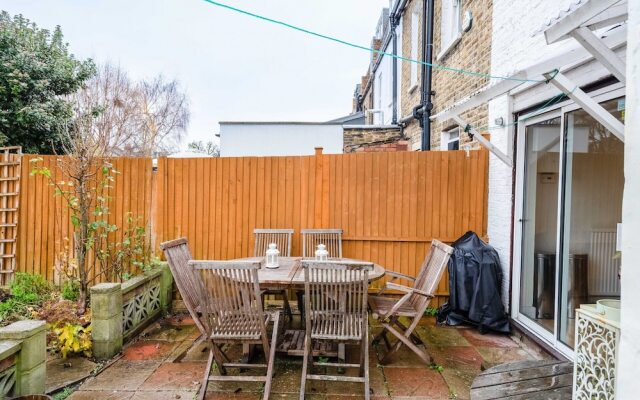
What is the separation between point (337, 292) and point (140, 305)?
2.44m

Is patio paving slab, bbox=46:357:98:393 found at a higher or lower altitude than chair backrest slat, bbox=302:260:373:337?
lower

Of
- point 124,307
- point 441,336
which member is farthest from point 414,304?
point 124,307

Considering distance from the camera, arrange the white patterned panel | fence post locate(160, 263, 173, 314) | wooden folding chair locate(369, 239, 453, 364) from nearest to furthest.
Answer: the white patterned panel
wooden folding chair locate(369, 239, 453, 364)
fence post locate(160, 263, 173, 314)

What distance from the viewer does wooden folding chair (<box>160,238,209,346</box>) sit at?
2992mm

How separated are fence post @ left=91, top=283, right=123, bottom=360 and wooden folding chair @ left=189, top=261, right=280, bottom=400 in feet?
3.80

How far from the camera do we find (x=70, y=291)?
4582 mm

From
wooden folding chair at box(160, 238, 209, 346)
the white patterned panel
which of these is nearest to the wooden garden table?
wooden folding chair at box(160, 238, 209, 346)

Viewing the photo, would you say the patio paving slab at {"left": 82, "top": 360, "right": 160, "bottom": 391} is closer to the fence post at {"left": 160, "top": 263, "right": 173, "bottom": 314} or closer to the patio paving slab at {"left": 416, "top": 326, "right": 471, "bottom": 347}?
the fence post at {"left": 160, "top": 263, "right": 173, "bottom": 314}

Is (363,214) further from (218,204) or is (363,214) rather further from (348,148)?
(348,148)

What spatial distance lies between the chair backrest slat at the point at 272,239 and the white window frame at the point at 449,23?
3.82 m

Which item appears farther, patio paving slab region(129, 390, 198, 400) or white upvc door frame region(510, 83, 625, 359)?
white upvc door frame region(510, 83, 625, 359)

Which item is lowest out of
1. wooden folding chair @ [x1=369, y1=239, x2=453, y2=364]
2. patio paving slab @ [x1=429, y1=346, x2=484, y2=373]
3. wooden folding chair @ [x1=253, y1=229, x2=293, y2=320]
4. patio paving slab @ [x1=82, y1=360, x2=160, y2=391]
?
patio paving slab @ [x1=82, y1=360, x2=160, y2=391]

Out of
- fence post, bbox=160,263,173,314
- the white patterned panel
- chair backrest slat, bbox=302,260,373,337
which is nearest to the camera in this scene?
the white patterned panel

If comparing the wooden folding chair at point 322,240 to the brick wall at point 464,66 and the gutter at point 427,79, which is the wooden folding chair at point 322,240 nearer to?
the brick wall at point 464,66
